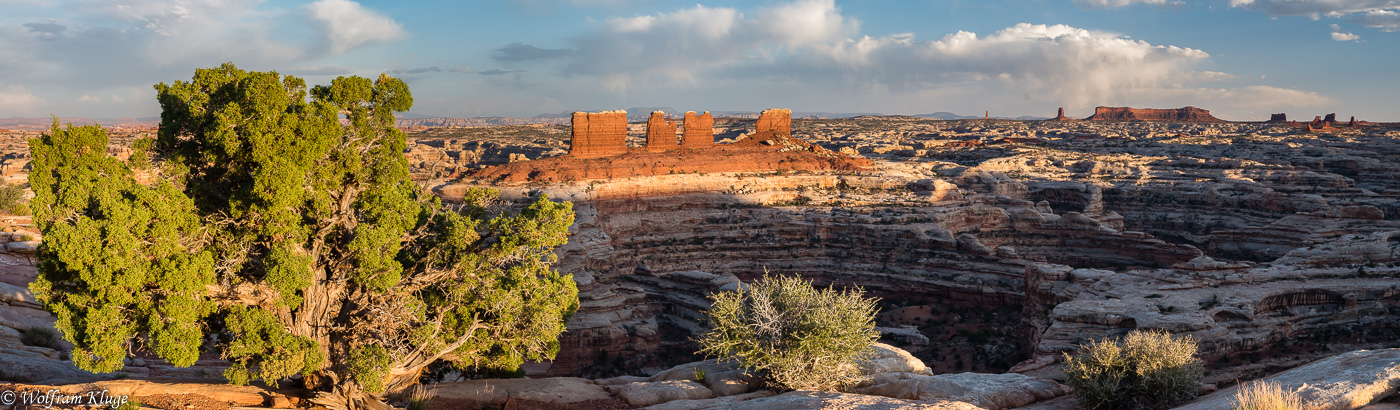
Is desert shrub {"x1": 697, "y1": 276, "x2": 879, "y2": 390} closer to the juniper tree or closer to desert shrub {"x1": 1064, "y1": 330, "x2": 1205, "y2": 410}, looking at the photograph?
the juniper tree

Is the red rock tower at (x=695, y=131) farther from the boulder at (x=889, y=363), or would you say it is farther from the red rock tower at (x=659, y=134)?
the boulder at (x=889, y=363)

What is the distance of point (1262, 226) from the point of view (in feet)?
184

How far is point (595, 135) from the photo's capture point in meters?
67.4

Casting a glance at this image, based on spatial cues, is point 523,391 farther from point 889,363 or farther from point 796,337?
point 889,363

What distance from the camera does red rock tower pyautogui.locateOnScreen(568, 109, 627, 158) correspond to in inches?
2638

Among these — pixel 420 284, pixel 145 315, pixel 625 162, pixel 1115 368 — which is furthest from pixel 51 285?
pixel 625 162

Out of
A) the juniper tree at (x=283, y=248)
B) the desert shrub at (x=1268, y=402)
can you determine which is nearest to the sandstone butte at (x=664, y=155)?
the juniper tree at (x=283, y=248)

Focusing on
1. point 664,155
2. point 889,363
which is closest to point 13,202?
point 664,155

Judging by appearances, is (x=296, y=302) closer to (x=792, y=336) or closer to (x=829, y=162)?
(x=792, y=336)

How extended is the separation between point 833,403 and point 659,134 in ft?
187

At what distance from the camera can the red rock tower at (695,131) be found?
73.5 m

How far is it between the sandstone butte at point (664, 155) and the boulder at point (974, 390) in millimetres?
40554

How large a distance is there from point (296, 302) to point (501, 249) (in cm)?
422

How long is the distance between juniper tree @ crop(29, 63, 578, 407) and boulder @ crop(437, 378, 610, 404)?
636mm
